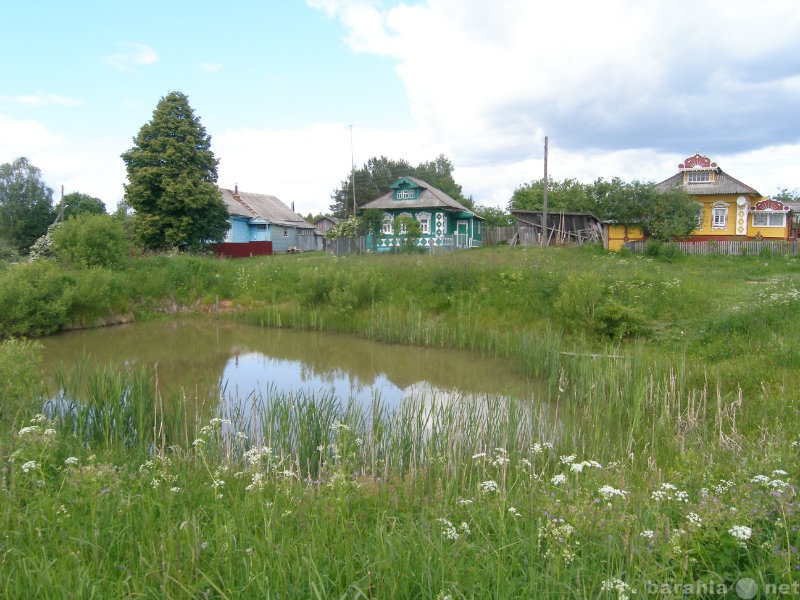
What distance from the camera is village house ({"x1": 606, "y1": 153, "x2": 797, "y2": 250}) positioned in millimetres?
28594

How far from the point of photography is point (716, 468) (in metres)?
4.39

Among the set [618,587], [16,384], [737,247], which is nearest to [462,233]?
[737,247]

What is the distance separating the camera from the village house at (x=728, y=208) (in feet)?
93.8

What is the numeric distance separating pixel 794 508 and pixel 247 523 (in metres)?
3.33

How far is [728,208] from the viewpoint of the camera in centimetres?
2948

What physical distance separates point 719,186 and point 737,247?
24.8 ft

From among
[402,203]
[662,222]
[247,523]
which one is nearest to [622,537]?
[247,523]

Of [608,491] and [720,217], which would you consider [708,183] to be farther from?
[608,491]

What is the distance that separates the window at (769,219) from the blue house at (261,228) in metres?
28.3

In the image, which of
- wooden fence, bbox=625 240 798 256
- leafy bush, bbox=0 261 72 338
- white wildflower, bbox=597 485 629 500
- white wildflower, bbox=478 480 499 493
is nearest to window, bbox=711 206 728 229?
wooden fence, bbox=625 240 798 256

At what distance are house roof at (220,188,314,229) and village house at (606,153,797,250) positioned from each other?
2591 cm

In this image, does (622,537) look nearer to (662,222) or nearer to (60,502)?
(60,502)

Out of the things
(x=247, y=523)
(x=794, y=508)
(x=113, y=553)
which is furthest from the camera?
(x=247, y=523)

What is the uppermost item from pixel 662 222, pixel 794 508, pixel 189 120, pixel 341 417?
pixel 189 120
